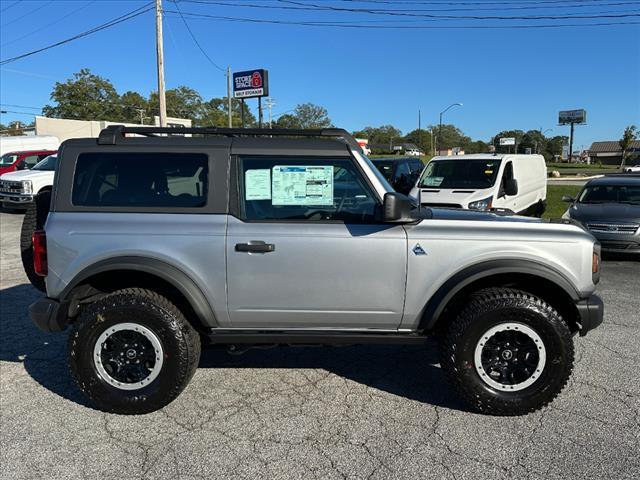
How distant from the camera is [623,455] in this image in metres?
2.98

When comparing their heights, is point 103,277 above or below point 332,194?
below

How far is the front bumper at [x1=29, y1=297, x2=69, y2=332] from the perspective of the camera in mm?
3479

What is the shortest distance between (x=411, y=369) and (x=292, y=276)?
5.04 feet

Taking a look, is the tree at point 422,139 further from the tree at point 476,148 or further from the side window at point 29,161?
the side window at point 29,161

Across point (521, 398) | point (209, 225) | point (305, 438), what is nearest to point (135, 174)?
point (209, 225)

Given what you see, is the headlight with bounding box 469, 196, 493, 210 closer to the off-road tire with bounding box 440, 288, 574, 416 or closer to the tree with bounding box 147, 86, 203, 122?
the off-road tire with bounding box 440, 288, 574, 416

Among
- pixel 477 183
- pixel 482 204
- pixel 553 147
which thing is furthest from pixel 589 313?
pixel 553 147

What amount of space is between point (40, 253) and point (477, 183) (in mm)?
8804

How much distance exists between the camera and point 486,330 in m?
3.42

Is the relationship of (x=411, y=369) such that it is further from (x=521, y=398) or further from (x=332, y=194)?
(x=332, y=194)

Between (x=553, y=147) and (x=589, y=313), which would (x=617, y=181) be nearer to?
(x=589, y=313)

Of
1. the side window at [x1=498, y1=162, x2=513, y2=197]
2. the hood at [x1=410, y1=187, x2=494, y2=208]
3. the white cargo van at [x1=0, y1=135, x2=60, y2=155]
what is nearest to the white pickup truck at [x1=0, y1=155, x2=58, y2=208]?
the hood at [x1=410, y1=187, x2=494, y2=208]

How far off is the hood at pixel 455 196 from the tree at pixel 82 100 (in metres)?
80.0

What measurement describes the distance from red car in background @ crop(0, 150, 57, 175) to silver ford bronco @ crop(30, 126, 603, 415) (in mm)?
17018
